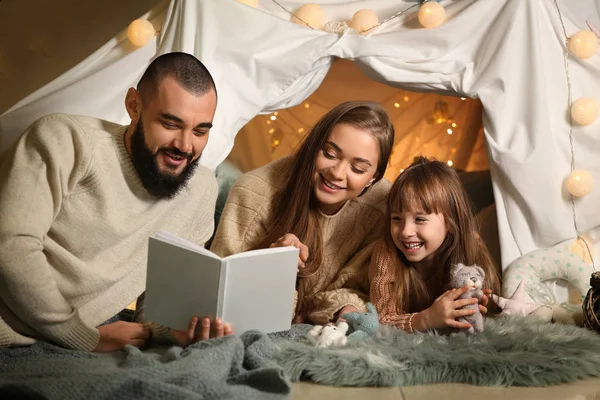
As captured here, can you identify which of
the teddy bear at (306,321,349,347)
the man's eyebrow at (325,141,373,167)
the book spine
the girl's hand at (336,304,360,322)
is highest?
the man's eyebrow at (325,141,373,167)

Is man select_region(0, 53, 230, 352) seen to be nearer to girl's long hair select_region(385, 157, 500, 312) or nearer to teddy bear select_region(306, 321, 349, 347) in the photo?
teddy bear select_region(306, 321, 349, 347)

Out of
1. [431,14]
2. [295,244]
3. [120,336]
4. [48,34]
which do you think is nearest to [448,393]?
[295,244]

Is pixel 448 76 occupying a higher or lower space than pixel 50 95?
higher

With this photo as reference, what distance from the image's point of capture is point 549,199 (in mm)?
2664

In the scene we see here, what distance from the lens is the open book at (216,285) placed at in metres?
1.84

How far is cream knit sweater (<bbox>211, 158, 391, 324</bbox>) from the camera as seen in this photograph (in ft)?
8.02

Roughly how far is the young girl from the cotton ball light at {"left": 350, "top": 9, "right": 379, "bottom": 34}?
A: 618 millimetres

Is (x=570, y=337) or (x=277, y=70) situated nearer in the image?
(x=570, y=337)

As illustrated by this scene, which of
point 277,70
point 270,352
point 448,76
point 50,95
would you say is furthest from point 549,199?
point 50,95

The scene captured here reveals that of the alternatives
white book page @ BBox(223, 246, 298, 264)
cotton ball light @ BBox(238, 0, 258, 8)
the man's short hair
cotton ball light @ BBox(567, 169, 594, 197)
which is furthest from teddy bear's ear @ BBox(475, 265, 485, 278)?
cotton ball light @ BBox(238, 0, 258, 8)

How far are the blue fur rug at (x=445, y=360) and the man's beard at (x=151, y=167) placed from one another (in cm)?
56

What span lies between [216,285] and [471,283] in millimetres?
819

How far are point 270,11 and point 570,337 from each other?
157 cm

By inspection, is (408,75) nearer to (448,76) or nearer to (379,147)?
(448,76)
